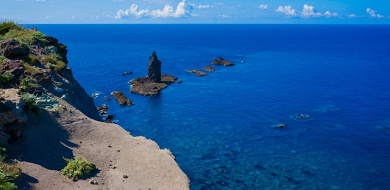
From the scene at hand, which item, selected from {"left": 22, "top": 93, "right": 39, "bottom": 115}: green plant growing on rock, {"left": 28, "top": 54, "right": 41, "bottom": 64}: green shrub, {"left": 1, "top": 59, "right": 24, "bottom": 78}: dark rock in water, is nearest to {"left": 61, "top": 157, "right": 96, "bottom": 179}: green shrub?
{"left": 22, "top": 93, "right": 39, "bottom": 115}: green plant growing on rock

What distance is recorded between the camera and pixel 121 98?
7125 centimetres

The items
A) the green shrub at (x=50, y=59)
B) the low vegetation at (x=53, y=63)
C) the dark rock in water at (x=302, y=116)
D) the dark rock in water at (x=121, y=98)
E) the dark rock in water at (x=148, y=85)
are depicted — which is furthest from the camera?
the dark rock in water at (x=148, y=85)

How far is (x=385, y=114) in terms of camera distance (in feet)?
197

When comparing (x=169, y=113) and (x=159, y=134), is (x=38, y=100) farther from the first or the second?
(x=169, y=113)

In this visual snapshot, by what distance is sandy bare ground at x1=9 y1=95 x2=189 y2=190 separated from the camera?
68.9ft

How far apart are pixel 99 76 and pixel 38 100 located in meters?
72.0

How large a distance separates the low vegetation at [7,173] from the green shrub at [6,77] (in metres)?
8.80

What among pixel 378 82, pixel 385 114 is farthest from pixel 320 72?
pixel 385 114

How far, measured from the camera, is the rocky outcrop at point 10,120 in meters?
21.4

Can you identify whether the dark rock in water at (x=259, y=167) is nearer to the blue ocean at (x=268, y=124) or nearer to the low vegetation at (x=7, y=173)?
the blue ocean at (x=268, y=124)

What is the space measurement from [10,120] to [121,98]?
49547 mm

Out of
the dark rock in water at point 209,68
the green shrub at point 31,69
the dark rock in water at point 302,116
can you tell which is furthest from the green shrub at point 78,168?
the dark rock in water at point 209,68

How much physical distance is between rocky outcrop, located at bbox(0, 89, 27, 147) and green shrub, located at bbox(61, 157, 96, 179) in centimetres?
423

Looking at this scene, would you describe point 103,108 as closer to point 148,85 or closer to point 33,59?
point 148,85
